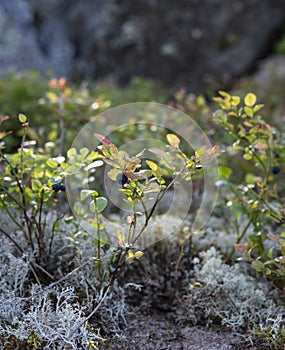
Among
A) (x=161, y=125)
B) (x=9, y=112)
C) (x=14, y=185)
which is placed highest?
(x=9, y=112)

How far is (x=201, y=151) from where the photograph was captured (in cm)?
160

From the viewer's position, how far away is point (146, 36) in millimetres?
5621

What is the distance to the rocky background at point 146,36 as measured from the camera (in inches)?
220

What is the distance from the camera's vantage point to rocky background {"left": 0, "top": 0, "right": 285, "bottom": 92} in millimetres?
5598

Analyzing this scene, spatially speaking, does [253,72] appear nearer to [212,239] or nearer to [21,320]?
[212,239]

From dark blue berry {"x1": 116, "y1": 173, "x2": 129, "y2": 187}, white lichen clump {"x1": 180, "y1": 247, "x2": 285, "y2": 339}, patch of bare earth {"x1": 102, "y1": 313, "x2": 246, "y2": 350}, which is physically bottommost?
patch of bare earth {"x1": 102, "y1": 313, "x2": 246, "y2": 350}

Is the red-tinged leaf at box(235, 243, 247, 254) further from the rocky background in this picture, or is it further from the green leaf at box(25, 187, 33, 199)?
the rocky background

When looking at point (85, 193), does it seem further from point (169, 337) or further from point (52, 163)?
point (169, 337)

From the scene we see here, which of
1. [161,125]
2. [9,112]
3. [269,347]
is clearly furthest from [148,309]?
[9,112]

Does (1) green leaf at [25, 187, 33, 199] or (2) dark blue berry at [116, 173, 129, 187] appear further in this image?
(1) green leaf at [25, 187, 33, 199]

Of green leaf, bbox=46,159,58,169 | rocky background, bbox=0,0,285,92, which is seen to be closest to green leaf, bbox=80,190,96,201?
green leaf, bbox=46,159,58,169

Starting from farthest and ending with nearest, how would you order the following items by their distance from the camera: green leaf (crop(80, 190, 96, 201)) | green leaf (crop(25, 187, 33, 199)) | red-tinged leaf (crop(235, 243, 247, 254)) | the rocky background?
the rocky background < green leaf (crop(25, 187, 33, 199)) < red-tinged leaf (crop(235, 243, 247, 254)) < green leaf (crop(80, 190, 96, 201))

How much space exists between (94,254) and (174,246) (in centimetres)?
37

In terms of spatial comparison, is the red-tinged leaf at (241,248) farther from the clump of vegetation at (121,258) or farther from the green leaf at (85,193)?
the green leaf at (85,193)
